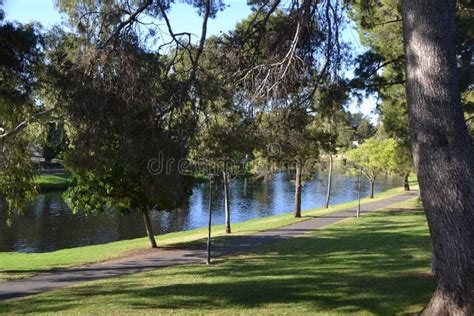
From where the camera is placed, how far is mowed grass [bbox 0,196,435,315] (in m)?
8.35

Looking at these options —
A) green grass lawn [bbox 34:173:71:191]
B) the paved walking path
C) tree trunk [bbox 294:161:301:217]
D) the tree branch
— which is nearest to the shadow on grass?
the paved walking path

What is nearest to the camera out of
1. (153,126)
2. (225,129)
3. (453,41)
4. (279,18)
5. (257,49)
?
(453,41)

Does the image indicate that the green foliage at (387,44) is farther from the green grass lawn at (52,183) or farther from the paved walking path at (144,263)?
the green grass lawn at (52,183)

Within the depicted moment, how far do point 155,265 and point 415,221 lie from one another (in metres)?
14.2

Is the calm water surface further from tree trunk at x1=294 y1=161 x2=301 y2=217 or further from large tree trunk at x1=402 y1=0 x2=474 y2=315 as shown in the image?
large tree trunk at x1=402 y1=0 x2=474 y2=315

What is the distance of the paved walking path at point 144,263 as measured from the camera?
1328cm

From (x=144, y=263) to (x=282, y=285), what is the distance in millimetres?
7906

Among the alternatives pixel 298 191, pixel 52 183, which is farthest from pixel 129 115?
pixel 52 183

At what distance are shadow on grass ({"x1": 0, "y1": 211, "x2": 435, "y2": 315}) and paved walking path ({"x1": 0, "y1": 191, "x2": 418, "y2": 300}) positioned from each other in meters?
1.20

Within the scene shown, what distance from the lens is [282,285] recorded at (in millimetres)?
10711

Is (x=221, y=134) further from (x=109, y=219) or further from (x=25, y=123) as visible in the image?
(x=109, y=219)

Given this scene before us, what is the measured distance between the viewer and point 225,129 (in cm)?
1095

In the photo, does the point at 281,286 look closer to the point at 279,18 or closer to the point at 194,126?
the point at 194,126

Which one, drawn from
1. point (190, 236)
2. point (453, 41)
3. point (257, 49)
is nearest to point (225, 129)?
point (257, 49)
